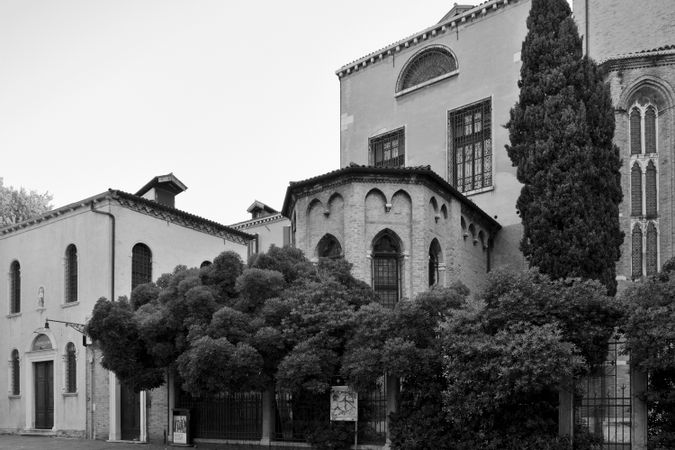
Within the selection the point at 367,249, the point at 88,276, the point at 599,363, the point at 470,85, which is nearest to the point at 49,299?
the point at 88,276

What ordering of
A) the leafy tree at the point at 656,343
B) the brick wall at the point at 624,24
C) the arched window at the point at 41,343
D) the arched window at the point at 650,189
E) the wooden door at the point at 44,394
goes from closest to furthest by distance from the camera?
the leafy tree at the point at 656,343, the arched window at the point at 650,189, the brick wall at the point at 624,24, the wooden door at the point at 44,394, the arched window at the point at 41,343

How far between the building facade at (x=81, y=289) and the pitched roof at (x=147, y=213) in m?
0.04

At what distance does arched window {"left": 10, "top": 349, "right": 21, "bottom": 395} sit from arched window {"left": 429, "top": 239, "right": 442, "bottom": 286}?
1882 cm

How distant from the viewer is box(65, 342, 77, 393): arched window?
99.5ft

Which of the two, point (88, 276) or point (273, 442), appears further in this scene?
point (88, 276)

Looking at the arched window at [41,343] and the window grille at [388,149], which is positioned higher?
the window grille at [388,149]

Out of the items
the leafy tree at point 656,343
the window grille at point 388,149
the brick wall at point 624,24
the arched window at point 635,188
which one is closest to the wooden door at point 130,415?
the window grille at point 388,149

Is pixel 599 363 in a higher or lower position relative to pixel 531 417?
higher

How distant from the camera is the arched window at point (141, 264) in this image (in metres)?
30.5

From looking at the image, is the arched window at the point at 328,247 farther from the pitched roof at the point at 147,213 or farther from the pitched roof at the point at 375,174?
the pitched roof at the point at 147,213

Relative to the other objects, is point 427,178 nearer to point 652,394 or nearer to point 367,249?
point 367,249

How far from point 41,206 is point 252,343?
114 feet

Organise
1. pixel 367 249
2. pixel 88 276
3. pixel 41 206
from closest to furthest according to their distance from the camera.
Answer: pixel 367 249, pixel 88 276, pixel 41 206

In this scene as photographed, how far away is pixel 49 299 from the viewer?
3203 cm
